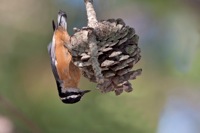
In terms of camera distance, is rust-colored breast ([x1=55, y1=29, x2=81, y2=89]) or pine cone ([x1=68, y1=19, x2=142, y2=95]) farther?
rust-colored breast ([x1=55, y1=29, x2=81, y2=89])

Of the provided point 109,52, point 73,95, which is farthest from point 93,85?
point 109,52

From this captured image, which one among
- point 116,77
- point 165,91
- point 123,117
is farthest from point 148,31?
point 116,77

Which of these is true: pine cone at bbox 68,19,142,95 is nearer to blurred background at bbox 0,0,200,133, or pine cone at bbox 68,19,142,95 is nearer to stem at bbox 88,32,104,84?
stem at bbox 88,32,104,84

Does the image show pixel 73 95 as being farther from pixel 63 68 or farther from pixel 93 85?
pixel 93 85

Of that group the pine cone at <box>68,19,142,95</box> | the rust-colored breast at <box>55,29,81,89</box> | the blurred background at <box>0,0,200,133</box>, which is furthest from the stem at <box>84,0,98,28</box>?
the blurred background at <box>0,0,200,133</box>

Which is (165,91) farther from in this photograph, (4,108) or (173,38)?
(4,108)

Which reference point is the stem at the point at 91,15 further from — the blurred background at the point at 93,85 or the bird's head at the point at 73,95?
the blurred background at the point at 93,85

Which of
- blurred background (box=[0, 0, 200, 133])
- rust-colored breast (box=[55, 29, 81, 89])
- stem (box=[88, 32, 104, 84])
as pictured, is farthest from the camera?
blurred background (box=[0, 0, 200, 133])
